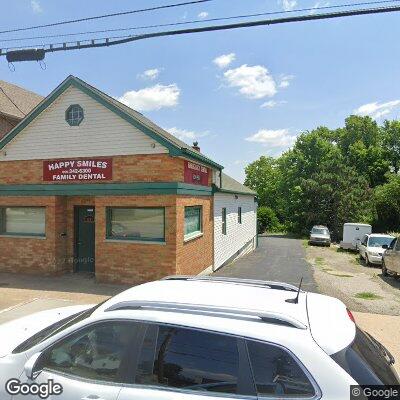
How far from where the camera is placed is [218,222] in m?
15.9

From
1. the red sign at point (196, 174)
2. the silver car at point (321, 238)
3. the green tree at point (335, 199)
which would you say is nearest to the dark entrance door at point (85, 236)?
the red sign at point (196, 174)

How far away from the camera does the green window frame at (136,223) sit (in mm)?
11281

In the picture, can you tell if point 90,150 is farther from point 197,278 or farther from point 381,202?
point 381,202

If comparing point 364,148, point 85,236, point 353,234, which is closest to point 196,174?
point 85,236

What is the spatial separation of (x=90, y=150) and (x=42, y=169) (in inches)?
79.6

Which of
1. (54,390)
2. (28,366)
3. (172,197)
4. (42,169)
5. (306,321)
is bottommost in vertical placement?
(54,390)

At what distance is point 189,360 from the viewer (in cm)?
271

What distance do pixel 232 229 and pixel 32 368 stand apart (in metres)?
16.1

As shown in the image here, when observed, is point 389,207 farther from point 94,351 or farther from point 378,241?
point 94,351

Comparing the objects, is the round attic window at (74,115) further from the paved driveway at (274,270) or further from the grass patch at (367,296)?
the grass patch at (367,296)

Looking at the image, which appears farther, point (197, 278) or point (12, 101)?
point (12, 101)

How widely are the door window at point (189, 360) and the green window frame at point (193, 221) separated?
8.99 meters

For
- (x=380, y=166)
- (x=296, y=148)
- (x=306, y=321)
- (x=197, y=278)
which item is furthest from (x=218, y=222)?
(x=380, y=166)

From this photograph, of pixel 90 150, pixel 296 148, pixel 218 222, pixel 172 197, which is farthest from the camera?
pixel 296 148
